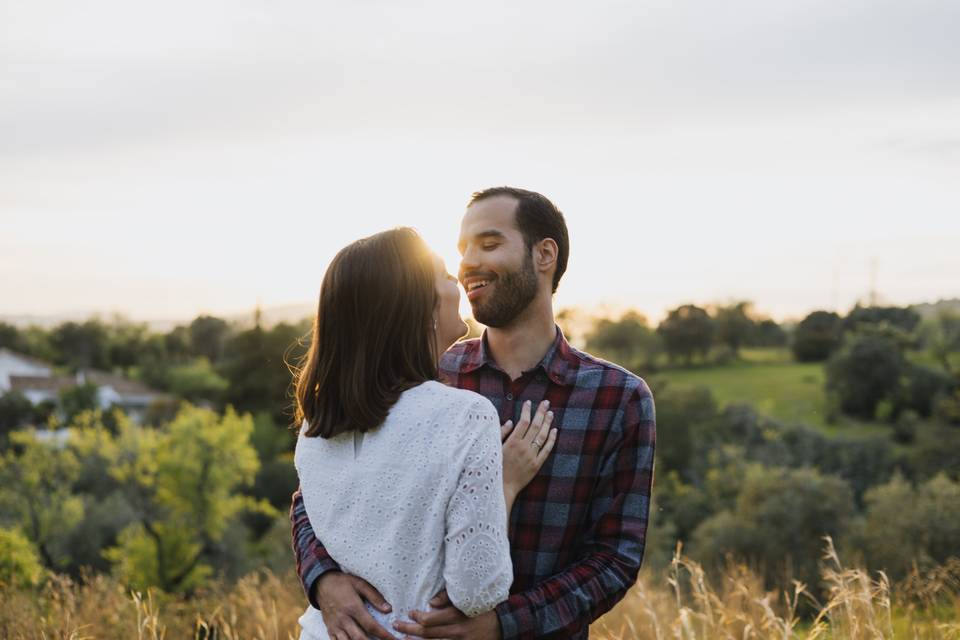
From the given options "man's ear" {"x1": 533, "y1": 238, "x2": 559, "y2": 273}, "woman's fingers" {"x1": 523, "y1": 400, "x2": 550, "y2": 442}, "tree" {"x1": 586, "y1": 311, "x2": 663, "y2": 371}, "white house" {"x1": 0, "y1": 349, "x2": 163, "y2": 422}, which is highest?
"man's ear" {"x1": 533, "y1": 238, "x2": 559, "y2": 273}

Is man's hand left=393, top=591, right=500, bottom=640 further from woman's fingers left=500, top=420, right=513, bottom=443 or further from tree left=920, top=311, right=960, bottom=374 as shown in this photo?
tree left=920, top=311, right=960, bottom=374

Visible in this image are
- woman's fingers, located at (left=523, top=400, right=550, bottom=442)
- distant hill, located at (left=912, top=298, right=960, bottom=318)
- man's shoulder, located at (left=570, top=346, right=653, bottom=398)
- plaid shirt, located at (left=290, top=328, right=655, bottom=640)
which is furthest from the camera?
distant hill, located at (left=912, top=298, right=960, bottom=318)

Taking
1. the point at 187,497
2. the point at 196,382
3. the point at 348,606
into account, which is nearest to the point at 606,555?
the point at 348,606

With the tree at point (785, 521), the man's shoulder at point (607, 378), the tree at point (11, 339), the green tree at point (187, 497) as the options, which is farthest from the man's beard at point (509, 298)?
the tree at point (11, 339)

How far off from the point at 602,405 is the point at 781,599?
1112 centimetres

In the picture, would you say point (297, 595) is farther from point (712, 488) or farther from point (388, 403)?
point (712, 488)

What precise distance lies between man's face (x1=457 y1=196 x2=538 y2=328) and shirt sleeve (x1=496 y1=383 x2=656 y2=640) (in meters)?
0.48

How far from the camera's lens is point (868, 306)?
6362cm

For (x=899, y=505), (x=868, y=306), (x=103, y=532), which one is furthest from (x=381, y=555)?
(x=868, y=306)

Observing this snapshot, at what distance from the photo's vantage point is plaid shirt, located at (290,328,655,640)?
2320mm

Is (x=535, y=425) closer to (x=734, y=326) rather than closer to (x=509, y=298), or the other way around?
(x=509, y=298)

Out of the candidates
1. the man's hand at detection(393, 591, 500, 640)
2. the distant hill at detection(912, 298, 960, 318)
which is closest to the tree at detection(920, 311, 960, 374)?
the distant hill at detection(912, 298, 960, 318)

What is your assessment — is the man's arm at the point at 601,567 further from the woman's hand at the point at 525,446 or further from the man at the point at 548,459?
the woman's hand at the point at 525,446

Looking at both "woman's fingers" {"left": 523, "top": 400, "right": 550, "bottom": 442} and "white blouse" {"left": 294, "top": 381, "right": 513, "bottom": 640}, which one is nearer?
"white blouse" {"left": 294, "top": 381, "right": 513, "bottom": 640}
